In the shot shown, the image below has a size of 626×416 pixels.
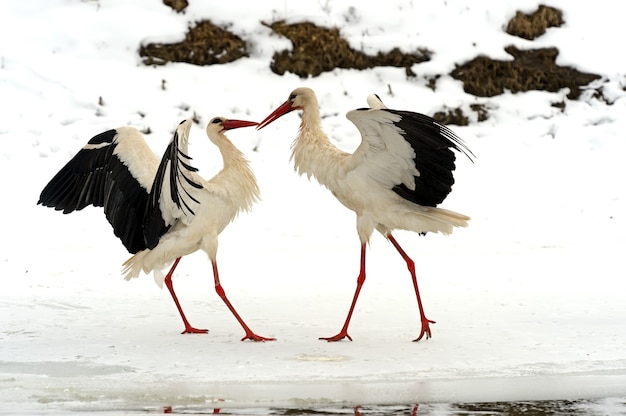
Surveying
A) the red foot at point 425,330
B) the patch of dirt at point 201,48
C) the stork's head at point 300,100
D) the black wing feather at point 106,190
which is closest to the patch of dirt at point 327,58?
the patch of dirt at point 201,48

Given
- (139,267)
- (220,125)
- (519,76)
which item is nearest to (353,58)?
(519,76)

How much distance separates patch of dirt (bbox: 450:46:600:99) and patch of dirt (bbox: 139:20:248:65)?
336cm

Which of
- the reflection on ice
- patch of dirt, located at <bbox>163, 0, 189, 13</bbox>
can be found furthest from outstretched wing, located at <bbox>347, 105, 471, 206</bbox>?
patch of dirt, located at <bbox>163, 0, 189, 13</bbox>

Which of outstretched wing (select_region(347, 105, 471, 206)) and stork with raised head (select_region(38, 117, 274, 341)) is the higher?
outstretched wing (select_region(347, 105, 471, 206))

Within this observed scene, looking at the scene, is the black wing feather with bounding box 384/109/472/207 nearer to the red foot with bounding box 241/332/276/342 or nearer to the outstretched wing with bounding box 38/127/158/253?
the red foot with bounding box 241/332/276/342

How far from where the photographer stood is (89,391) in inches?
246

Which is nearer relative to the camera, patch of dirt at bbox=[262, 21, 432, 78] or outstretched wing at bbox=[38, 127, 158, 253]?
outstretched wing at bbox=[38, 127, 158, 253]

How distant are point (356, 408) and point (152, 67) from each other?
34.5 feet

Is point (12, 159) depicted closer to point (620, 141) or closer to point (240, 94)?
point (240, 94)

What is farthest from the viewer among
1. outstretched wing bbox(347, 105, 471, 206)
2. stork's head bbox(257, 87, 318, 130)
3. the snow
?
stork's head bbox(257, 87, 318, 130)

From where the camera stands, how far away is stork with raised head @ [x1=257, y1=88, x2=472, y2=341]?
774 cm

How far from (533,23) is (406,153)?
29.4 ft

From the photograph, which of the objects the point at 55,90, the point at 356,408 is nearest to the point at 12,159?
the point at 55,90

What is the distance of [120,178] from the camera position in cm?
826
